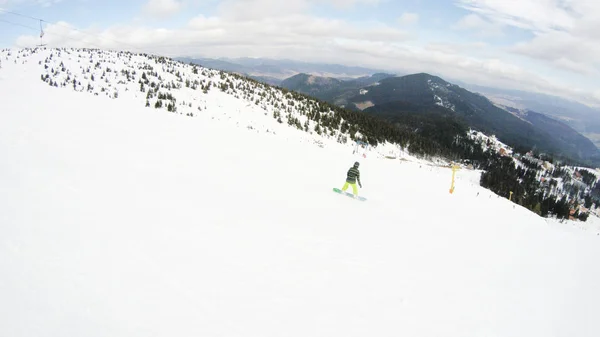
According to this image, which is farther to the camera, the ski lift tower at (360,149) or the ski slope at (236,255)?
the ski lift tower at (360,149)

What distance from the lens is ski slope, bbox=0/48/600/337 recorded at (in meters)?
4.33

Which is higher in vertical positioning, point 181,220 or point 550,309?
point 181,220

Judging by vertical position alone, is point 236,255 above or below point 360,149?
below

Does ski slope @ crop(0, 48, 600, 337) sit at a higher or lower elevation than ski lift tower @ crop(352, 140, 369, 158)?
lower

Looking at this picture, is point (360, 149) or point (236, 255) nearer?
point (236, 255)

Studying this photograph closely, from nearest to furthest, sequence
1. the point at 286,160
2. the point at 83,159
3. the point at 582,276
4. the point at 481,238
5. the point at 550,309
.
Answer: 1. the point at 550,309
2. the point at 582,276
3. the point at 83,159
4. the point at 481,238
5. the point at 286,160

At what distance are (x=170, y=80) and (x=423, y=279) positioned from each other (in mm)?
35448

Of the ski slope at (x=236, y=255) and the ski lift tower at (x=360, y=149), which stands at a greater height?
the ski lift tower at (x=360, y=149)

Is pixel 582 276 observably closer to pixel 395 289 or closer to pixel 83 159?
pixel 395 289

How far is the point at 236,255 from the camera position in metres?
6.02

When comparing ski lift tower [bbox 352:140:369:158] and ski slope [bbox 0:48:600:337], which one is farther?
ski lift tower [bbox 352:140:369:158]

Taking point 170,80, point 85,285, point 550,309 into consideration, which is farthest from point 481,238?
point 170,80

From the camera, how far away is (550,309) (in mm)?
6590

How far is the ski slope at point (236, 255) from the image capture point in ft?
14.2
